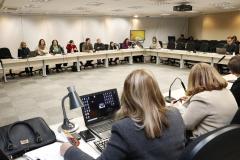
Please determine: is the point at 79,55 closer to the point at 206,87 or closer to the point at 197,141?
the point at 206,87

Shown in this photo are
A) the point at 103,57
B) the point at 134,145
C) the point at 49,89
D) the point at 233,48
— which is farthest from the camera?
the point at 103,57

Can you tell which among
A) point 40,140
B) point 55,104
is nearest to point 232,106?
point 40,140

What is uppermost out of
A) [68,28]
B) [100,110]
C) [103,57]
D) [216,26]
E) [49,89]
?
[216,26]

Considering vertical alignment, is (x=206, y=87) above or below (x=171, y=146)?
above

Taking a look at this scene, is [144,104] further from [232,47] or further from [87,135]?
[232,47]

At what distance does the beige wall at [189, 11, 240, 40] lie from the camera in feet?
43.2

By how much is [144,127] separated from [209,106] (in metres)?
0.87

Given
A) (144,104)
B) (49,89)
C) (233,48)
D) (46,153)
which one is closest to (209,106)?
(144,104)

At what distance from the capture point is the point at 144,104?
1188mm

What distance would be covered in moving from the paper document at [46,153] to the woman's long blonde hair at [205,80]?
1227 millimetres

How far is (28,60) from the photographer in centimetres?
775

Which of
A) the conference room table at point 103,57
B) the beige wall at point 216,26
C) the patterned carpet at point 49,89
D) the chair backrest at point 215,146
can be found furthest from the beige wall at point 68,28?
the chair backrest at point 215,146

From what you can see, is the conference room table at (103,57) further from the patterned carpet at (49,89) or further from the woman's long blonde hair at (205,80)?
the woman's long blonde hair at (205,80)

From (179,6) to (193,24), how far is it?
29.6 feet
